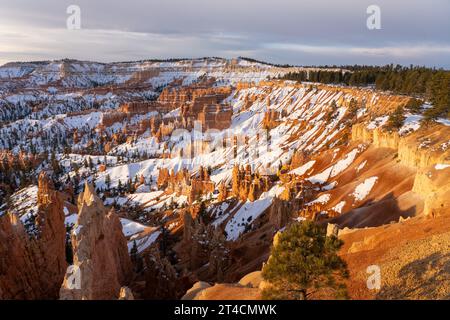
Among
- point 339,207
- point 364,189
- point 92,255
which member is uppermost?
point 364,189

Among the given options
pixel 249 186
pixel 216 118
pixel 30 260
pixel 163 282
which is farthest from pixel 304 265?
pixel 216 118

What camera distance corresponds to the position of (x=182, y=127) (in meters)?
173

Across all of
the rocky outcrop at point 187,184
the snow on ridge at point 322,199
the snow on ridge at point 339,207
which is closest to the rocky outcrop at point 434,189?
the snow on ridge at point 339,207

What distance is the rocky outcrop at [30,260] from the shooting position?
110 ft

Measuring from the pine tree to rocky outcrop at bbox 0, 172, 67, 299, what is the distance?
92.0 ft

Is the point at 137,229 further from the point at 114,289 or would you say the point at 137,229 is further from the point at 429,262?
the point at 429,262

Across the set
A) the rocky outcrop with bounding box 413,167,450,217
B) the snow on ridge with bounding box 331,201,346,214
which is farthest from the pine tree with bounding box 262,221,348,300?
the snow on ridge with bounding box 331,201,346,214

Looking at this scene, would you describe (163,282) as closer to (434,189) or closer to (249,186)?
(434,189)

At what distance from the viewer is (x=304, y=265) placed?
1384 cm

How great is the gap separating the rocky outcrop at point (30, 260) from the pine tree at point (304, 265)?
28.0m

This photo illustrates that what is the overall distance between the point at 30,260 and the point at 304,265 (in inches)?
1293

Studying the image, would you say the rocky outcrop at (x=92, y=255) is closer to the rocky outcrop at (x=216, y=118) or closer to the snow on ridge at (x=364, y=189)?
the snow on ridge at (x=364, y=189)

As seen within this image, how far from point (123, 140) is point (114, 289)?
15880 cm
